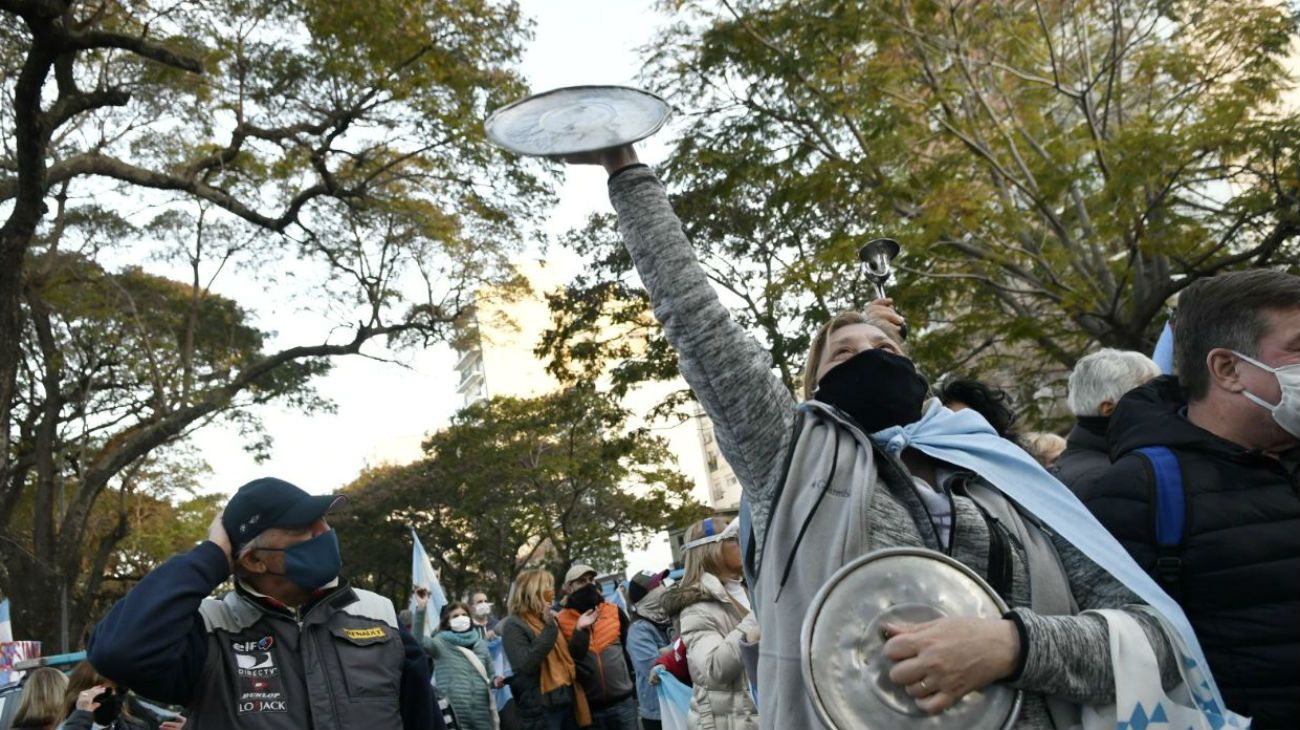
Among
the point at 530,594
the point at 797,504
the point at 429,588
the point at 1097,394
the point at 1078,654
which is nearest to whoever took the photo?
the point at 1078,654

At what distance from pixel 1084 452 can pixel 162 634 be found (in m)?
2.53

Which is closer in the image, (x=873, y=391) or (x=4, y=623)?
(x=873, y=391)

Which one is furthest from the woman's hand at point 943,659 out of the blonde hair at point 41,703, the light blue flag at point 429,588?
the light blue flag at point 429,588

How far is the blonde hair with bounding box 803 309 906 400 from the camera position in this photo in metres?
2.32

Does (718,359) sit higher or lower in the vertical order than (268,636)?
higher

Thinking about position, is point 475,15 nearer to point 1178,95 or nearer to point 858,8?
point 858,8

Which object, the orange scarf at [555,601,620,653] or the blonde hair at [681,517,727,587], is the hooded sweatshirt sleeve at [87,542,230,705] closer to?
the blonde hair at [681,517,727,587]

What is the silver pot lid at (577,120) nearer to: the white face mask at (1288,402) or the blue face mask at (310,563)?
the white face mask at (1288,402)

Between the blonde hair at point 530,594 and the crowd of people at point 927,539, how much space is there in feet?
17.2

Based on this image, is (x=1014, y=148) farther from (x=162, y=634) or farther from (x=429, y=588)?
(x=162, y=634)

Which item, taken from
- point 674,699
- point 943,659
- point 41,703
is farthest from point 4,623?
point 943,659

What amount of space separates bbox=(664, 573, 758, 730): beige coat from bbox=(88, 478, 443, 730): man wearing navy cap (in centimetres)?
218

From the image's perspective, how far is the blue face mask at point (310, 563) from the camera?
3141 millimetres

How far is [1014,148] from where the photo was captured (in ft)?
40.2
